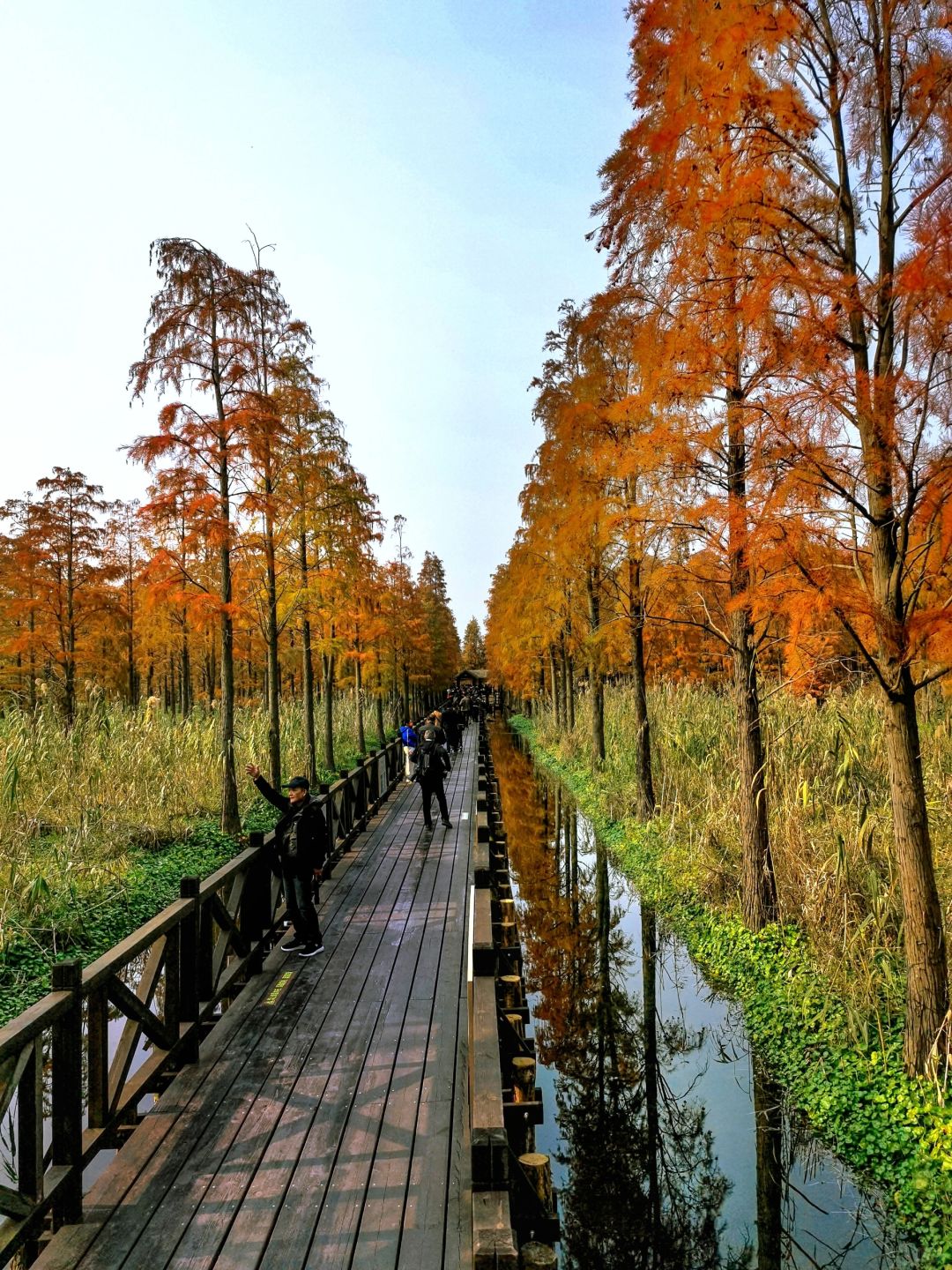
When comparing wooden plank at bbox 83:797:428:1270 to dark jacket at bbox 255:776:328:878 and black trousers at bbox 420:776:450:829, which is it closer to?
dark jacket at bbox 255:776:328:878

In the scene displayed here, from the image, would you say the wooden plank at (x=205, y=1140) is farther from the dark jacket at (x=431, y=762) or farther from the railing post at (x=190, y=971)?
the dark jacket at (x=431, y=762)

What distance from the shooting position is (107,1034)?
14.4ft

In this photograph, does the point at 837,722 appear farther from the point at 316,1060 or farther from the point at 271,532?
the point at 271,532

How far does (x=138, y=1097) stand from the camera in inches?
183

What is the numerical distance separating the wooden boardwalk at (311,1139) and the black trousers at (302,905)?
0.80 ft

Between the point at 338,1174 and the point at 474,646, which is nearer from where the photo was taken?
the point at 338,1174

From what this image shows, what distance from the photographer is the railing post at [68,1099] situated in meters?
3.74

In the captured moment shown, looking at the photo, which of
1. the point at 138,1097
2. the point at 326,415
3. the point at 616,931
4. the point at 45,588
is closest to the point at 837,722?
the point at 616,931

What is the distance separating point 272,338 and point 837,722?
13.4m

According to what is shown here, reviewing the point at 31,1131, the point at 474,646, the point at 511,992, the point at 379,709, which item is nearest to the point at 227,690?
the point at 511,992

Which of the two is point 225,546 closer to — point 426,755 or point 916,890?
point 426,755

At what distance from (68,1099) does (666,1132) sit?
4.64 m

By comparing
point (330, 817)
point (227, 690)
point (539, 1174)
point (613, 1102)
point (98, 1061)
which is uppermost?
point (227, 690)

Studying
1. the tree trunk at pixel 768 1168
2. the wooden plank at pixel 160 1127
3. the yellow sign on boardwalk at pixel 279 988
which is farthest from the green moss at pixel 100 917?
the tree trunk at pixel 768 1168
